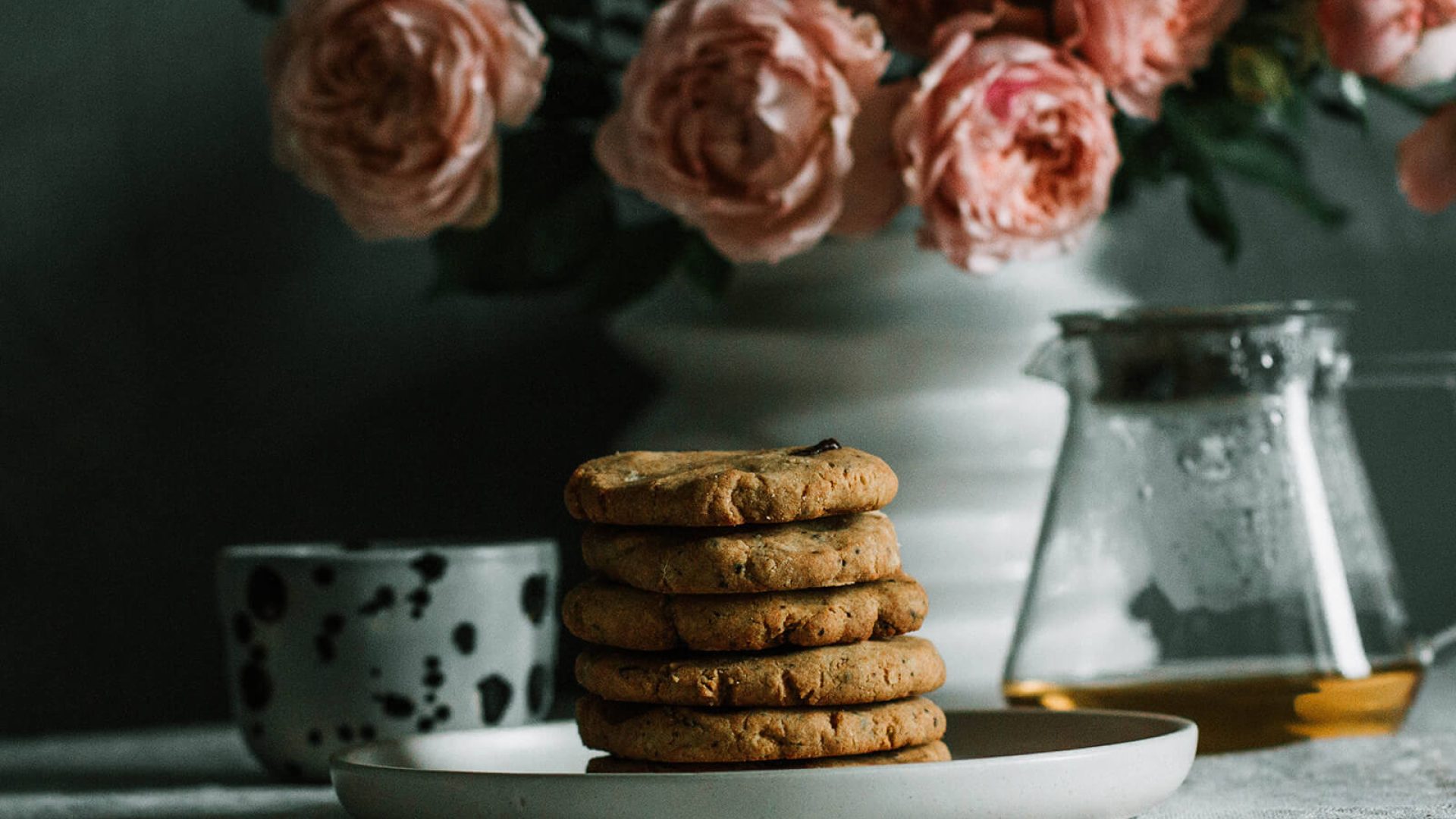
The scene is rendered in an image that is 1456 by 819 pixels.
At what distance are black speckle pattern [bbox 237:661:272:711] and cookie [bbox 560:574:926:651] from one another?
203 mm

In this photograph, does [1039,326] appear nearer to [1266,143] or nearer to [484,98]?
[1266,143]

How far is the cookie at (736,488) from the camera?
43 cm

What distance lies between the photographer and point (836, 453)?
18.1 inches

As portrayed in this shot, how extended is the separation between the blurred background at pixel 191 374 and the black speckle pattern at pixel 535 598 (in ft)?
0.80

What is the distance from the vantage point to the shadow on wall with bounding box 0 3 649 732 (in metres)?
0.86

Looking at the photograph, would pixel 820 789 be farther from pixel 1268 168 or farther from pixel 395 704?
pixel 1268 168

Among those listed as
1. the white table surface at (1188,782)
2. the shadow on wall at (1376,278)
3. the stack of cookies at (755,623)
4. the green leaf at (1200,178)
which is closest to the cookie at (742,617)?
the stack of cookies at (755,623)

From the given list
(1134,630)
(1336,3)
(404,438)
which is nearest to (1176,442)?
(1134,630)

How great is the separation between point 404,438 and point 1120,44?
0.46 meters

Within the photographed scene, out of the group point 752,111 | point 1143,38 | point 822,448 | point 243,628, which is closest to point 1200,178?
point 1143,38

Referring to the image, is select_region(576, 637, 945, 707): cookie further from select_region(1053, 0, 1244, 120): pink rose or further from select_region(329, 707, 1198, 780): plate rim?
select_region(1053, 0, 1244, 120): pink rose

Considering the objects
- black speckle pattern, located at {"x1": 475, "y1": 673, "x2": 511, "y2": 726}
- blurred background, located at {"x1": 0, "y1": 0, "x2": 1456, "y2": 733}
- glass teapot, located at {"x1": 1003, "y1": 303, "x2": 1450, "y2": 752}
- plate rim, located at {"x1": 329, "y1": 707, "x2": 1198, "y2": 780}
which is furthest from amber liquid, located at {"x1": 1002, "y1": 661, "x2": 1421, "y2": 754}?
blurred background, located at {"x1": 0, "y1": 0, "x2": 1456, "y2": 733}

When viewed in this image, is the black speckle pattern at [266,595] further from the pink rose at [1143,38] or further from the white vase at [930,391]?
the pink rose at [1143,38]

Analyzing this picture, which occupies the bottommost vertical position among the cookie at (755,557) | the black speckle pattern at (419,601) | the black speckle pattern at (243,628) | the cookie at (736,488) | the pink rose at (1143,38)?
the black speckle pattern at (243,628)
